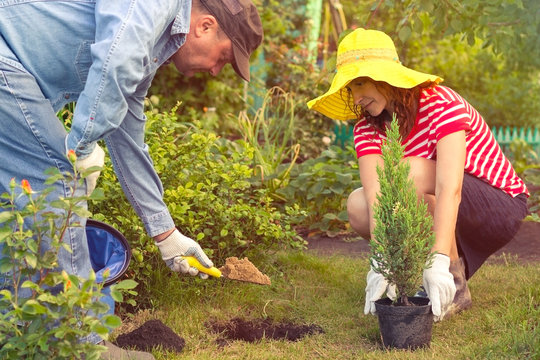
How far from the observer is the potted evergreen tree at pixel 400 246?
259cm

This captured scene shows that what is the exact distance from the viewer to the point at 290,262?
→ 395 cm

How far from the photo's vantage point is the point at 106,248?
276 centimetres

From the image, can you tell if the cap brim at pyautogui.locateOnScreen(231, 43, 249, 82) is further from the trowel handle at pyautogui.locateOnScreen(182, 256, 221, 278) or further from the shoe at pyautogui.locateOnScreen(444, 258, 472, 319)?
the shoe at pyautogui.locateOnScreen(444, 258, 472, 319)

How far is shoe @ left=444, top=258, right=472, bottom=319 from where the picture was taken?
3.21 meters

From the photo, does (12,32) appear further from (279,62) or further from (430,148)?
(279,62)

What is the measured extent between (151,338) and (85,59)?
3.74 ft

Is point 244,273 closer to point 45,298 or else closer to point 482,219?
point 482,219

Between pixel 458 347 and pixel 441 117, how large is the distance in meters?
0.95

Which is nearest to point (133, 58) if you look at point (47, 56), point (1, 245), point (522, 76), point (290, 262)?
point (47, 56)

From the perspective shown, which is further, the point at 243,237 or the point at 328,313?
the point at 243,237

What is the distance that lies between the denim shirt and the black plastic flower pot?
2.92ft

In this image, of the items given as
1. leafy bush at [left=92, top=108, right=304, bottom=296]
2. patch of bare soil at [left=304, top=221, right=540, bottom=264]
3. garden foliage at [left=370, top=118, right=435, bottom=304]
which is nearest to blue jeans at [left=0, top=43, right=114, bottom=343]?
leafy bush at [left=92, top=108, right=304, bottom=296]

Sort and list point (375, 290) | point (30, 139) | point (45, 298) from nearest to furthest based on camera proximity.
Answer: point (45, 298), point (30, 139), point (375, 290)

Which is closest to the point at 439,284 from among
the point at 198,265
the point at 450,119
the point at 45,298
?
the point at 450,119
